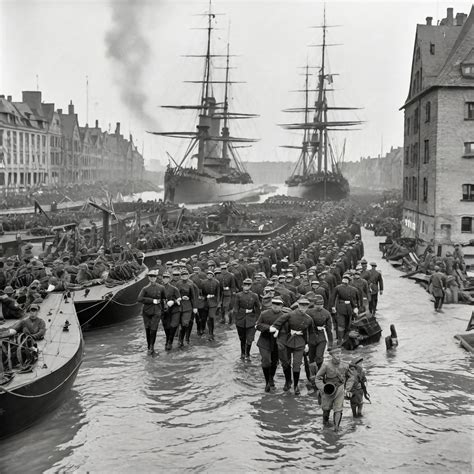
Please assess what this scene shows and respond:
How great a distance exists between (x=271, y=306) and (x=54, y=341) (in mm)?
4123

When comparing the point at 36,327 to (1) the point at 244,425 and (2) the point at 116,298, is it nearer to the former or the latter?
(1) the point at 244,425

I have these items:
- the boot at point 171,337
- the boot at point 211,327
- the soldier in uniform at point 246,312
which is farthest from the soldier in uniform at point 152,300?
the boot at point 211,327

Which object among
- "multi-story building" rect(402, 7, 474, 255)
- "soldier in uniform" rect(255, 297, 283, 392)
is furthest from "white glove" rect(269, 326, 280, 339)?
"multi-story building" rect(402, 7, 474, 255)

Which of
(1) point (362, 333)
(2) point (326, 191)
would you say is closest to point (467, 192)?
(1) point (362, 333)

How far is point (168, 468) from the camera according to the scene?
886cm

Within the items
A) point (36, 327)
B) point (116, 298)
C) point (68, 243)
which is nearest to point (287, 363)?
point (36, 327)

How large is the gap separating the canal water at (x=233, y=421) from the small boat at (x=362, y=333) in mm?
229

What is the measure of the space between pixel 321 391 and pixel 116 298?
9397mm

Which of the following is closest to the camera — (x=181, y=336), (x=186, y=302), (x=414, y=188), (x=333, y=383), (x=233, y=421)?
(x=333, y=383)

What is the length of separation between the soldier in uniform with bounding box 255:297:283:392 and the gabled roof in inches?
940

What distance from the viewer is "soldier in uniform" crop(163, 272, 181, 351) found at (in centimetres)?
1427

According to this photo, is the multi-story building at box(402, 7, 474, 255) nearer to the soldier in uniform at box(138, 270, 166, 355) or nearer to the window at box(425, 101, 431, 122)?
the window at box(425, 101, 431, 122)

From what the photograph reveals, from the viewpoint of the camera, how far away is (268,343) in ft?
38.7

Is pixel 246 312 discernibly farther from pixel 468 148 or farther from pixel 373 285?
pixel 468 148
